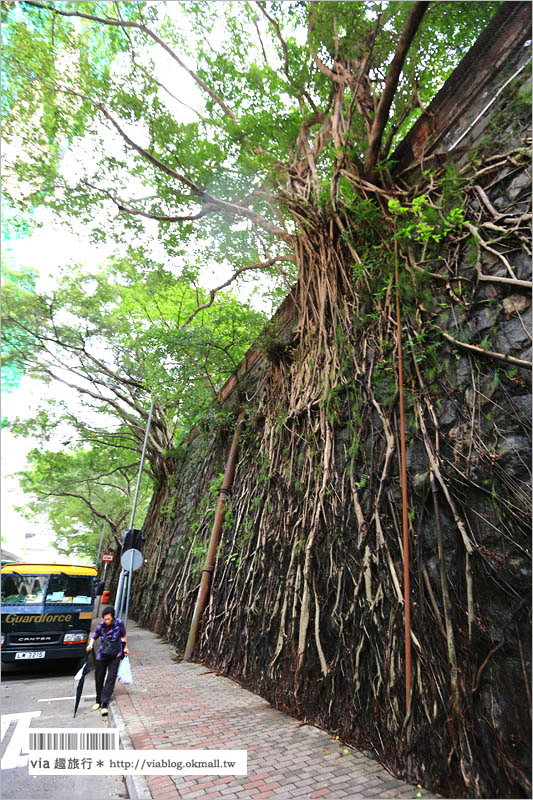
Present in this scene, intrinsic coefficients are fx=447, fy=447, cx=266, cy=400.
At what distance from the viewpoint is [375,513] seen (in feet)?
12.2

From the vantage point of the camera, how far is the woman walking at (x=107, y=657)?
456 cm

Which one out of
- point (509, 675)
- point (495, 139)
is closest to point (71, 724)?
point (509, 675)

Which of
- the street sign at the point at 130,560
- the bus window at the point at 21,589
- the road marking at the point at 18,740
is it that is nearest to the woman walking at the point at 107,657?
the road marking at the point at 18,740

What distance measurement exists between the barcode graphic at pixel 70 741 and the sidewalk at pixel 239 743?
14.4 inches

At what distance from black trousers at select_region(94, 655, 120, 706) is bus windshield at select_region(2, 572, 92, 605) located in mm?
2583

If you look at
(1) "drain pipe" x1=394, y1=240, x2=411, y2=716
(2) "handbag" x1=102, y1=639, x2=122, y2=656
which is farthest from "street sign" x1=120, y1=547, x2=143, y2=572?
(1) "drain pipe" x1=394, y1=240, x2=411, y2=716

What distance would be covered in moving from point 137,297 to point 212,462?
5.95 metres

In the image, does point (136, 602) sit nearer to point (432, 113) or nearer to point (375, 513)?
point (375, 513)

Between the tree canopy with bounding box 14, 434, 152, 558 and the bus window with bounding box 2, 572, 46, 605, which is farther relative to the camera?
the tree canopy with bounding box 14, 434, 152, 558

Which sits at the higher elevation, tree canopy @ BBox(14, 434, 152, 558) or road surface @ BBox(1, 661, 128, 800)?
tree canopy @ BBox(14, 434, 152, 558)

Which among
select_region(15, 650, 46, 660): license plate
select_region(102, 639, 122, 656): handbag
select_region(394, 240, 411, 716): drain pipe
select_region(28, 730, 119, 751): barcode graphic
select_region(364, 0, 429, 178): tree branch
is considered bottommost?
select_region(15, 650, 46, 660): license plate

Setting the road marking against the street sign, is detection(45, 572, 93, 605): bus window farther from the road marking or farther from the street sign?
the road marking

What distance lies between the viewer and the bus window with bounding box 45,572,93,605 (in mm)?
6902

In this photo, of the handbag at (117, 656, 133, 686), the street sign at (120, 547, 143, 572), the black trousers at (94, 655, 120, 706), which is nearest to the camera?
the handbag at (117, 656, 133, 686)
